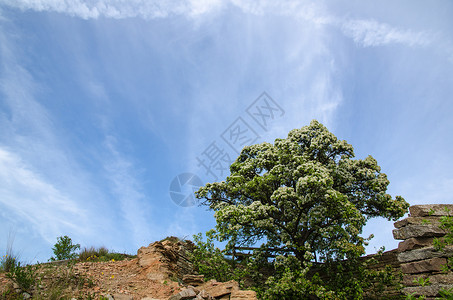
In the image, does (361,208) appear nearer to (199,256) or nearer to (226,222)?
(226,222)

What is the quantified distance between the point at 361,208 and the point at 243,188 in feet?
22.6

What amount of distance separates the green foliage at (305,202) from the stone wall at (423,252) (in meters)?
5.43

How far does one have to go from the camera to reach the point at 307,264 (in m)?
12.0

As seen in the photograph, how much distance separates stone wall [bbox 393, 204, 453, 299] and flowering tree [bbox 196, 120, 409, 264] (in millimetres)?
5414

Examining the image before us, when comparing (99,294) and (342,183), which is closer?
(99,294)

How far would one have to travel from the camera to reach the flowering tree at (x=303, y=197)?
12.7 m

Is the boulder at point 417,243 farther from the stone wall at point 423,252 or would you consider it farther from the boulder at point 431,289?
the boulder at point 431,289

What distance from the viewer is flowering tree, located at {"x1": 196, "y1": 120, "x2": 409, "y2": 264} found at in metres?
12.7

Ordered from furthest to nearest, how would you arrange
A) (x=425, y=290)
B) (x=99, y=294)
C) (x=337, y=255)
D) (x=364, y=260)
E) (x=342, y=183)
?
(x=342, y=183), (x=364, y=260), (x=337, y=255), (x=99, y=294), (x=425, y=290)

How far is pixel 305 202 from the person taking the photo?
497 inches

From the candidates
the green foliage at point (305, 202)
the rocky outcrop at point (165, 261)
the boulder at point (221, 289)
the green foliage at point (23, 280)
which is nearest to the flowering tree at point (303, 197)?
the green foliage at point (305, 202)

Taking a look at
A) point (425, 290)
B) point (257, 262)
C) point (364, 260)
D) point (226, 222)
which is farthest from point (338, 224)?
point (425, 290)

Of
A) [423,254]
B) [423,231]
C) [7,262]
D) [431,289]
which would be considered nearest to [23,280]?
[7,262]

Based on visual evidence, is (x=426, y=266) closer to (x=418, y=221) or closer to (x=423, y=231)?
(x=423, y=231)
